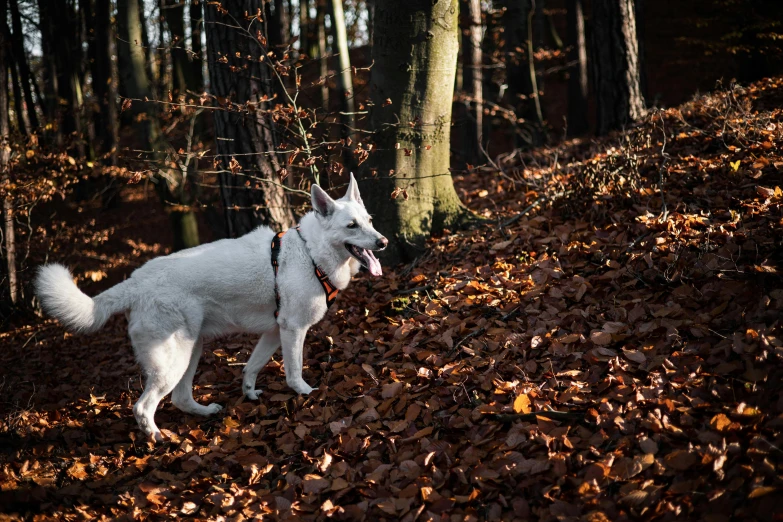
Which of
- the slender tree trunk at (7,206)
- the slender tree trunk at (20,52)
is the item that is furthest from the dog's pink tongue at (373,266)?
the slender tree trunk at (20,52)

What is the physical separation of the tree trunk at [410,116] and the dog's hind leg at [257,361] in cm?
221

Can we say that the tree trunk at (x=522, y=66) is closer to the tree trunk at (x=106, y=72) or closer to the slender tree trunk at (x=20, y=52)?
the tree trunk at (x=106, y=72)

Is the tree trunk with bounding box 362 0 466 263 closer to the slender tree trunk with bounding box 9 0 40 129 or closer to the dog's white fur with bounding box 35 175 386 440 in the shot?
the dog's white fur with bounding box 35 175 386 440

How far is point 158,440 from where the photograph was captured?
4.80 meters

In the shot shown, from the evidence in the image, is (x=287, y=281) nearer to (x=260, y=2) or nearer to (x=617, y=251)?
(x=617, y=251)

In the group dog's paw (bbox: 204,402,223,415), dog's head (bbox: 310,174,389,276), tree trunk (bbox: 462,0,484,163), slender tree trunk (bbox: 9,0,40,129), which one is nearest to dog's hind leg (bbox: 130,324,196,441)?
dog's paw (bbox: 204,402,223,415)

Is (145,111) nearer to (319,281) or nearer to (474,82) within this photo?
(474,82)

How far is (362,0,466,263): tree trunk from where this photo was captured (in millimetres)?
6637

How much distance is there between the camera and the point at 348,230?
5109 millimetres

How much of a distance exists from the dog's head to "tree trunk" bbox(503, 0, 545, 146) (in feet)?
28.3

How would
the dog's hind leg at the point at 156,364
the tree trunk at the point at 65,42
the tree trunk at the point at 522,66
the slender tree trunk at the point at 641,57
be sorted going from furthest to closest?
the tree trunk at the point at 65,42
the tree trunk at the point at 522,66
the slender tree trunk at the point at 641,57
the dog's hind leg at the point at 156,364

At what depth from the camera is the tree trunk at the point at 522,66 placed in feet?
42.3

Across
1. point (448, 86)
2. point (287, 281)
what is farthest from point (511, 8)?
point (287, 281)

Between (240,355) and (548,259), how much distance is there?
383 cm
